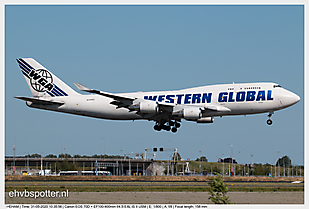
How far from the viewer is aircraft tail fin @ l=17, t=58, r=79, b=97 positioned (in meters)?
64.2

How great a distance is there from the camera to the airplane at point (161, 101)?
52781 mm

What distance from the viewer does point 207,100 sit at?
5478 centimetres

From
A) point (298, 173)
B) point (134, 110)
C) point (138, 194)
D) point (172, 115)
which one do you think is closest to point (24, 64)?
point (134, 110)

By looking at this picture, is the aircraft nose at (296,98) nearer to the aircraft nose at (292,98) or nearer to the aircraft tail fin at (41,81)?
the aircraft nose at (292,98)

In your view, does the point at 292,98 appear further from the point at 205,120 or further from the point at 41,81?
the point at 41,81

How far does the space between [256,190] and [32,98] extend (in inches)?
1358

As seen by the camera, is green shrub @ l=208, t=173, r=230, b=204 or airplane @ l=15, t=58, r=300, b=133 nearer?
green shrub @ l=208, t=173, r=230, b=204

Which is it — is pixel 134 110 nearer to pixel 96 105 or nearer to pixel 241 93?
pixel 96 105

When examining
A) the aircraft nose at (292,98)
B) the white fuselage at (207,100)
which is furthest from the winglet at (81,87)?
the aircraft nose at (292,98)

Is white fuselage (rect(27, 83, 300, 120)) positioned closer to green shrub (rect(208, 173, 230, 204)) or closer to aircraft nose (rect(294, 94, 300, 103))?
aircraft nose (rect(294, 94, 300, 103))

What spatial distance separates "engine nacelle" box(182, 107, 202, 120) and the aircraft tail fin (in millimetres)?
18772

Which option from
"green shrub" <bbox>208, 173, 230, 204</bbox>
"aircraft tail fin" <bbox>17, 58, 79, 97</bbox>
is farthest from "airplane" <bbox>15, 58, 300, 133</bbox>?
"green shrub" <bbox>208, 173, 230, 204</bbox>

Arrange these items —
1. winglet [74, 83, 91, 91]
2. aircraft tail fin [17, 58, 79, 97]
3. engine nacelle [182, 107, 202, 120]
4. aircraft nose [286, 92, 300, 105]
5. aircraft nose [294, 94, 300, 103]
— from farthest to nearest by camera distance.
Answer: aircraft tail fin [17, 58, 79, 97] → engine nacelle [182, 107, 202, 120] → aircraft nose [294, 94, 300, 103] → aircraft nose [286, 92, 300, 105] → winglet [74, 83, 91, 91]

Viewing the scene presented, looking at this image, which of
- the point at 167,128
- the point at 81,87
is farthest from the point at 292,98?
the point at 81,87
